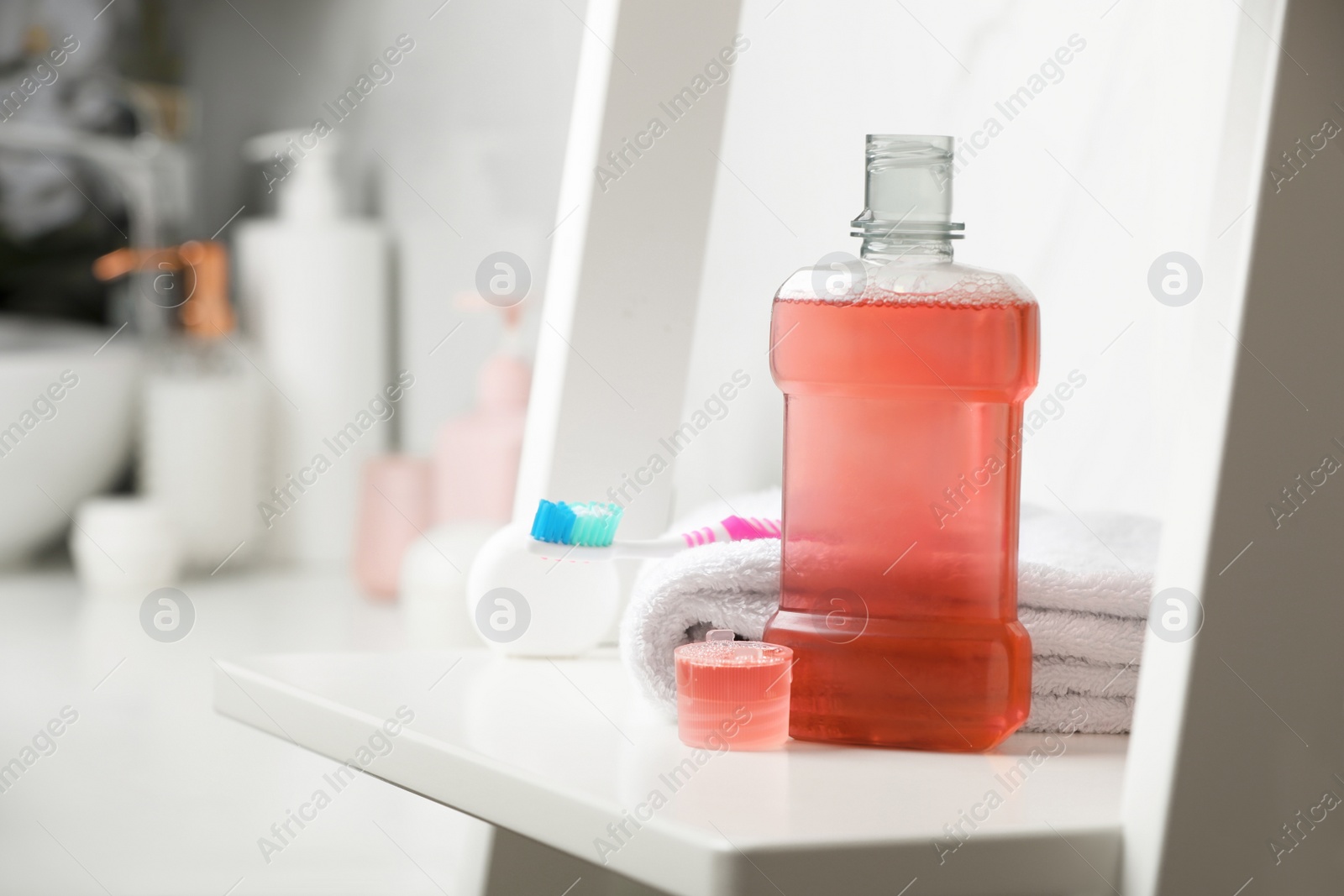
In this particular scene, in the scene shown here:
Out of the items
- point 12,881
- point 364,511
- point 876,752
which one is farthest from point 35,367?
point 876,752

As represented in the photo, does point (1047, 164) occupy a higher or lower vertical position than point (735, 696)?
higher

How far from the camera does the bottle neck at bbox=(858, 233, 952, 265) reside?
0.35 metres

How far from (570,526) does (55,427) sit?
3.27 ft

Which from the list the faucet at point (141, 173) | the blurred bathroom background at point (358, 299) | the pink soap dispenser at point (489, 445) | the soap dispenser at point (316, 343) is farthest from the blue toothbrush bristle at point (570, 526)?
the faucet at point (141, 173)

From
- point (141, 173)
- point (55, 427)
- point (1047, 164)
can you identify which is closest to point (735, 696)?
point (1047, 164)

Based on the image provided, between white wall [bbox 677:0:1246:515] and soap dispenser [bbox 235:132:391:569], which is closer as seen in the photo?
white wall [bbox 677:0:1246:515]

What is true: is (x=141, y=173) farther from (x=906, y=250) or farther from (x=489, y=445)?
(x=906, y=250)

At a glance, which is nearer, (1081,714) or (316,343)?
(1081,714)

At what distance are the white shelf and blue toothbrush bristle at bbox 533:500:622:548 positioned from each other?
46mm

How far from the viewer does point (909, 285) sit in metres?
0.34

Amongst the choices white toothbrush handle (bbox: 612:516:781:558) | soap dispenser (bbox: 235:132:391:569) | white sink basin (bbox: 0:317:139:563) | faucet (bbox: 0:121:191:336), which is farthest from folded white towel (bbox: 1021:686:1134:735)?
faucet (bbox: 0:121:191:336)

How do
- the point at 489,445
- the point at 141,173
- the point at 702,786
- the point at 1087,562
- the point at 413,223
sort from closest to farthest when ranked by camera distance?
the point at 702,786
the point at 1087,562
the point at 489,445
the point at 413,223
the point at 141,173

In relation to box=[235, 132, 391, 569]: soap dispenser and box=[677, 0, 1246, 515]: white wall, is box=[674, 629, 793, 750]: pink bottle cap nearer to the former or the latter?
box=[677, 0, 1246, 515]: white wall

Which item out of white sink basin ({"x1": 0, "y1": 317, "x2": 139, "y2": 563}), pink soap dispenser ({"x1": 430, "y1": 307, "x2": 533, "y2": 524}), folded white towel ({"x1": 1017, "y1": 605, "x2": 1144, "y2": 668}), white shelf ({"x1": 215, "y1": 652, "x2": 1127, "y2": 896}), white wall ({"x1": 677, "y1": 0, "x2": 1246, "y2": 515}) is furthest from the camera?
white sink basin ({"x1": 0, "y1": 317, "x2": 139, "y2": 563})
